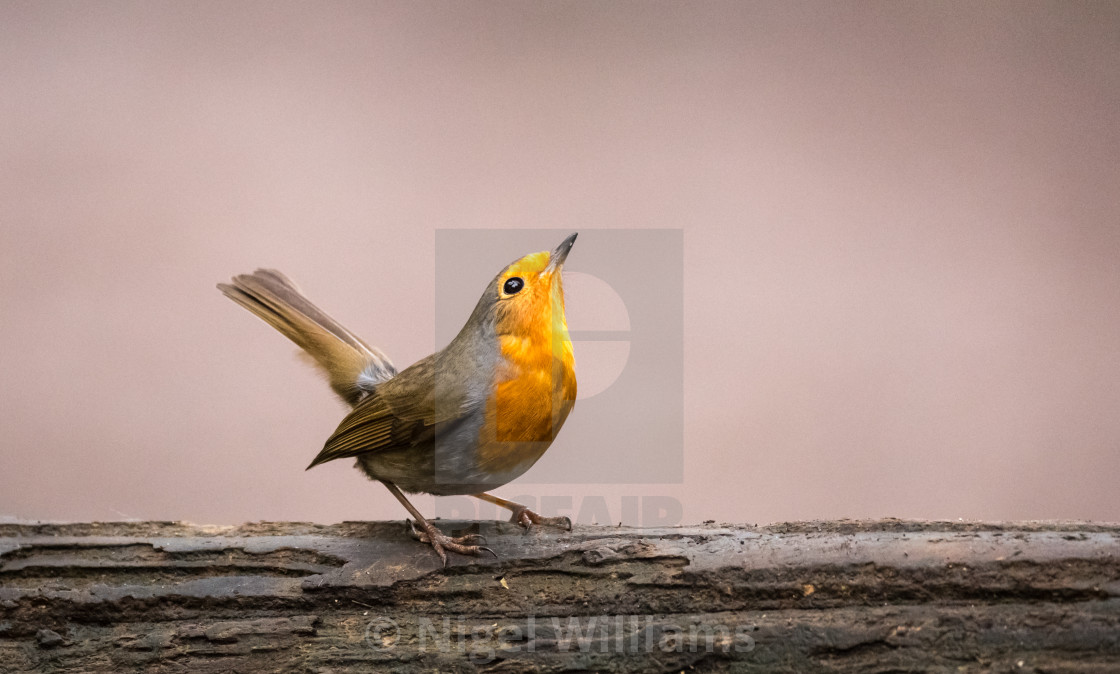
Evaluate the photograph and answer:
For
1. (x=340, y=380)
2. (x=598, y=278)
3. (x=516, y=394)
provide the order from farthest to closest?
(x=598, y=278), (x=340, y=380), (x=516, y=394)

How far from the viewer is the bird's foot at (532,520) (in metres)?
3.18

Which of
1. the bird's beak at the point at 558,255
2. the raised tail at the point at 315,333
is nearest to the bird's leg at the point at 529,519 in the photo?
the raised tail at the point at 315,333

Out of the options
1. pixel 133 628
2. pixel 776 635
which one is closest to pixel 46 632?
pixel 133 628

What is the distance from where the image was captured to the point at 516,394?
2965mm

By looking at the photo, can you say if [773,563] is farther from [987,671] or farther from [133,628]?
[133,628]

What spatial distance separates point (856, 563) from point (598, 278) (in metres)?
1.90

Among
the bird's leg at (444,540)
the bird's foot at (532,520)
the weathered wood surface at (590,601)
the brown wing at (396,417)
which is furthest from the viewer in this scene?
the bird's foot at (532,520)

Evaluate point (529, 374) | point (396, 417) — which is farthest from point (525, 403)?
point (396, 417)
